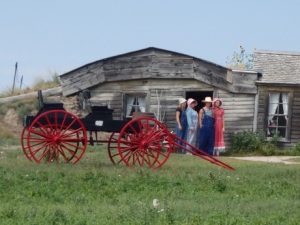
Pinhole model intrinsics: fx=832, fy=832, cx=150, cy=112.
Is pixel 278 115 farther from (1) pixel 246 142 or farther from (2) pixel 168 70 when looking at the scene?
(2) pixel 168 70

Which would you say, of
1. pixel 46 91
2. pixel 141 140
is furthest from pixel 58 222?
pixel 46 91

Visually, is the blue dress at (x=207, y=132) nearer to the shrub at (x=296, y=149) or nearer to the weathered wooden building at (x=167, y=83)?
the weathered wooden building at (x=167, y=83)

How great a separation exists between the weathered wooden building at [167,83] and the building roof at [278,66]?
666mm

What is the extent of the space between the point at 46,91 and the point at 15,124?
2.33 m

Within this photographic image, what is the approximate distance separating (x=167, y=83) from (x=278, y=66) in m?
3.70

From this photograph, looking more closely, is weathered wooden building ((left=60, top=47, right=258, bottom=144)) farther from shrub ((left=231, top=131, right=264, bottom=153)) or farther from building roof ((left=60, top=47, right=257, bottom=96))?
shrub ((left=231, top=131, right=264, bottom=153))

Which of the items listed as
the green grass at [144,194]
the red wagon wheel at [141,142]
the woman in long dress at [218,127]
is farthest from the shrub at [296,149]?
the red wagon wheel at [141,142]

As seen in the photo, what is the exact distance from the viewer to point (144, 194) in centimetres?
1267

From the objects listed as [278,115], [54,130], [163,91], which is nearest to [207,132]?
[163,91]

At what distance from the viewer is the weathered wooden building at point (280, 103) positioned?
84.4 feet

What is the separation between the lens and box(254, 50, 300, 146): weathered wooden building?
84.4ft

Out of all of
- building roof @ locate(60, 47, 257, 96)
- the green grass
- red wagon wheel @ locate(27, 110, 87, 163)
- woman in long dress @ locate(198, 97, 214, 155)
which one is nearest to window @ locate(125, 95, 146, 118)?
building roof @ locate(60, 47, 257, 96)

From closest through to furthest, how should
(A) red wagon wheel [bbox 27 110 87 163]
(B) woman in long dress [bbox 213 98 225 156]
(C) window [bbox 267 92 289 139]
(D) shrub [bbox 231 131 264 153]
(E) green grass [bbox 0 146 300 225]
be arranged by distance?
(E) green grass [bbox 0 146 300 225], (A) red wagon wheel [bbox 27 110 87 163], (B) woman in long dress [bbox 213 98 225 156], (D) shrub [bbox 231 131 264 153], (C) window [bbox 267 92 289 139]

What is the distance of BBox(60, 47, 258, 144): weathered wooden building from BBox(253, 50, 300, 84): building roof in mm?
666
